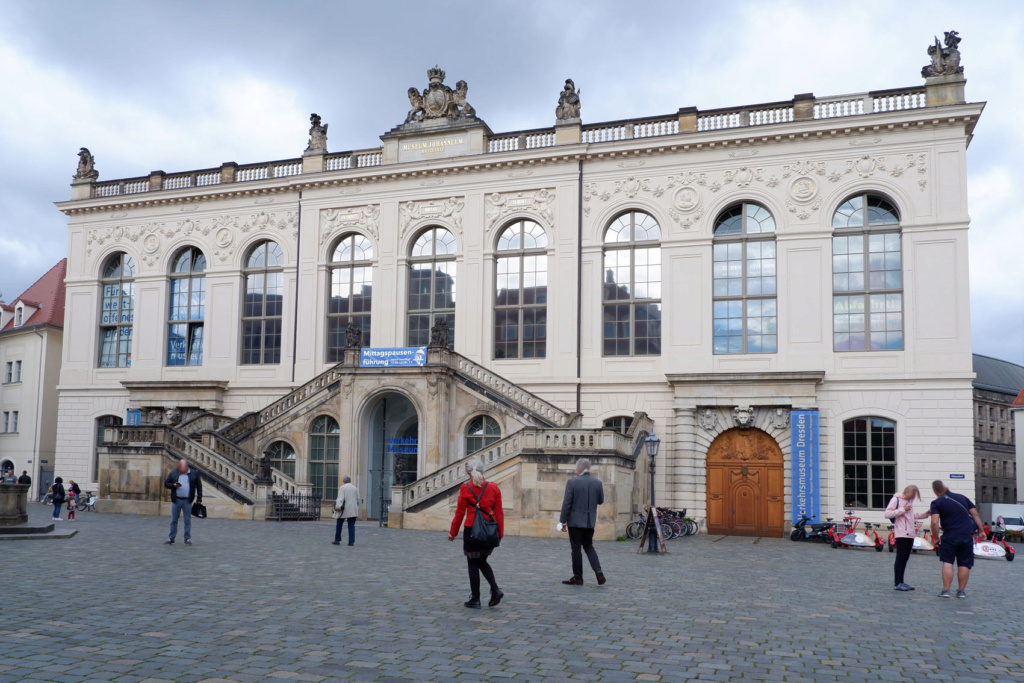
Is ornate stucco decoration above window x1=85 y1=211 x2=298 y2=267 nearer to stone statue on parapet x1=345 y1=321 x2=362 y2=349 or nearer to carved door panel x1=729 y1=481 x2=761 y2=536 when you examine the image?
stone statue on parapet x1=345 y1=321 x2=362 y2=349

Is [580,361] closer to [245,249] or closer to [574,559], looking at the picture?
[245,249]

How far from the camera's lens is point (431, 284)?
33250 mm

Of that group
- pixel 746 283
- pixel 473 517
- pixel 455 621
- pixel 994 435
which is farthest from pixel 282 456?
pixel 994 435

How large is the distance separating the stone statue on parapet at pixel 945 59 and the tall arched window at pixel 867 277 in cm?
422

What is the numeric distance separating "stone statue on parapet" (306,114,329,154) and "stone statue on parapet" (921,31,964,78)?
72.3 ft

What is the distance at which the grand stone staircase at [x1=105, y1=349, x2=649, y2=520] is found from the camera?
24.1m

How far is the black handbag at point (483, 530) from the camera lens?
33.0 ft

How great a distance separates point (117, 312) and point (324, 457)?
44.8ft

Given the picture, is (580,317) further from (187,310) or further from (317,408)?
(187,310)

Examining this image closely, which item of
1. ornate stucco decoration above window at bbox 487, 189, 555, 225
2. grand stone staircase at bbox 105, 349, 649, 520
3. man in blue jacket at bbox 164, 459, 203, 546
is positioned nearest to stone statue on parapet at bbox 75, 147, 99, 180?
grand stone staircase at bbox 105, 349, 649, 520

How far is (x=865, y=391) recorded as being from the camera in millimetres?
27344

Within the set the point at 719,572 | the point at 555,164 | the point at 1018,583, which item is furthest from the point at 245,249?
the point at 1018,583

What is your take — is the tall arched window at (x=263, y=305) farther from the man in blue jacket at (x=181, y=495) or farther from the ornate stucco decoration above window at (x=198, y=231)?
the man in blue jacket at (x=181, y=495)

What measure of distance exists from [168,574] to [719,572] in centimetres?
883
